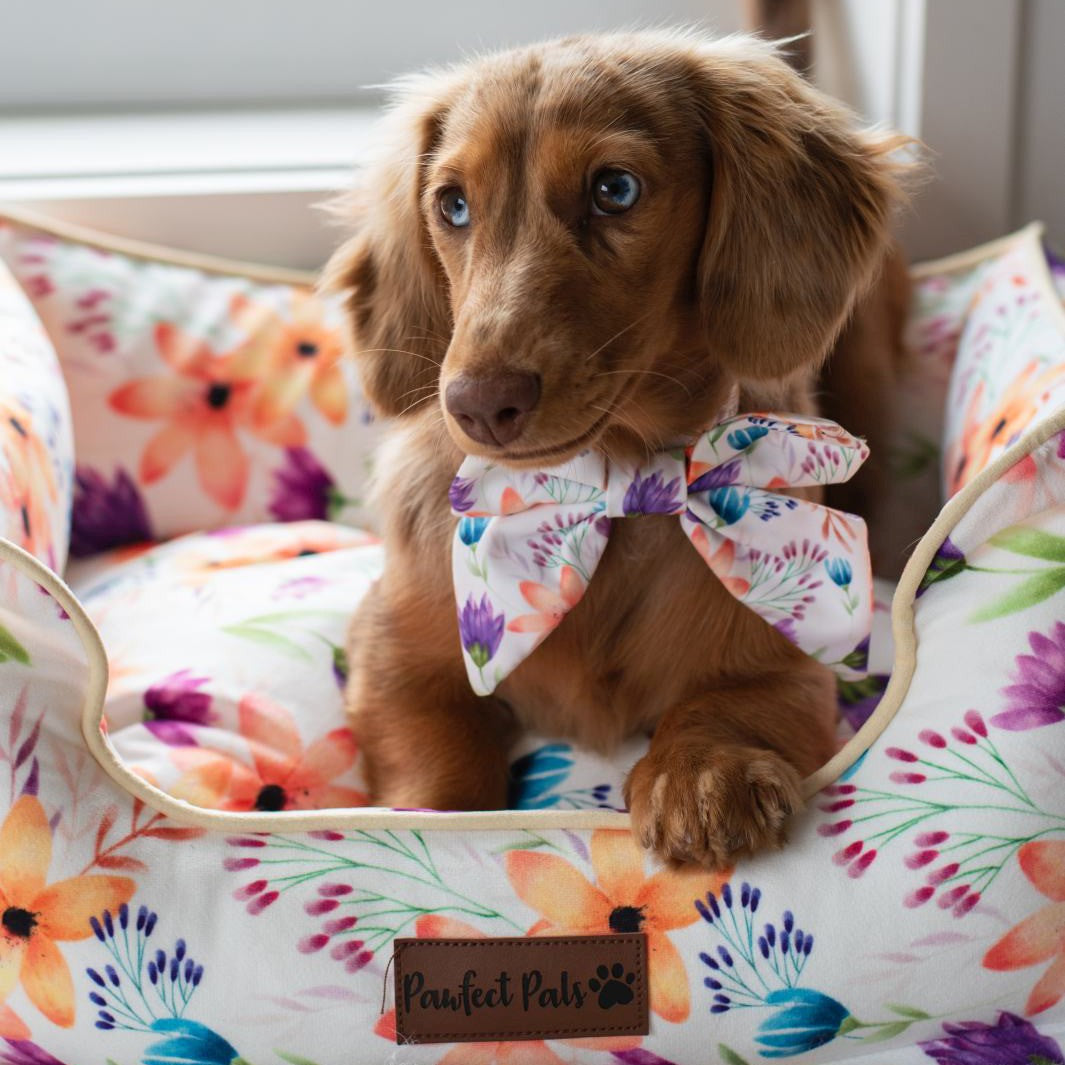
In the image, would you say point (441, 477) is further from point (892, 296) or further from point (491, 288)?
point (892, 296)

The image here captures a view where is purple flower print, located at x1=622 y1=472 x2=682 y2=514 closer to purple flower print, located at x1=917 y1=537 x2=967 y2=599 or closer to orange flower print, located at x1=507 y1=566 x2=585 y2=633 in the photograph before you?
orange flower print, located at x1=507 y1=566 x2=585 y2=633

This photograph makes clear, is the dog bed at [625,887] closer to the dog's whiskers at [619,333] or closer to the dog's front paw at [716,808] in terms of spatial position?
the dog's front paw at [716,808]

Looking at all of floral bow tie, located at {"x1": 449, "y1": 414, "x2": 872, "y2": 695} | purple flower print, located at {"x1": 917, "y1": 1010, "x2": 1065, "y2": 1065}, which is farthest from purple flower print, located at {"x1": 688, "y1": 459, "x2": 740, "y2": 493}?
purple flower print, located at {"x1": 917, "y1": 1010, "x2": 1065, "y2": 1065}

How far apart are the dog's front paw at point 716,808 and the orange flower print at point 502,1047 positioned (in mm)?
188

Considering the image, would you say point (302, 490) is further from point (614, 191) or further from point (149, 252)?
point (614, 191)

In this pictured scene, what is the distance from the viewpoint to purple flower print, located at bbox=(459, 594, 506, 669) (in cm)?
145

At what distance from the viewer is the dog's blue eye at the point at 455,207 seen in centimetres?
137

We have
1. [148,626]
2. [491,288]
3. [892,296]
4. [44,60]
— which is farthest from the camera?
[44,60]

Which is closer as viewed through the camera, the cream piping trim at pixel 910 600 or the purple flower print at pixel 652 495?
the cream piping trim at pixel 910 600

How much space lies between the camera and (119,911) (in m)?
1.26

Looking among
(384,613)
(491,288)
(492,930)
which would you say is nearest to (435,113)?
(491,288)

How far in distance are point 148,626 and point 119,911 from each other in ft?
2.14

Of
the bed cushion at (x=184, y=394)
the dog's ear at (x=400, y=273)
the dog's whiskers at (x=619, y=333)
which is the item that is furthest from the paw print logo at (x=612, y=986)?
the bed cushion at (x=184, y=394)

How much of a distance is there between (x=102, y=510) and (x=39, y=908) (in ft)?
3.57
